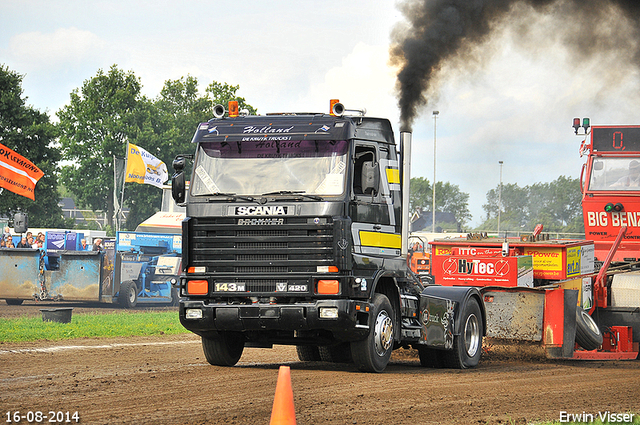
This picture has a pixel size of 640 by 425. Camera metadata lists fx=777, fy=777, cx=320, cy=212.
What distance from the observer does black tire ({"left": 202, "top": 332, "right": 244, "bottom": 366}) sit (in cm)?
1084

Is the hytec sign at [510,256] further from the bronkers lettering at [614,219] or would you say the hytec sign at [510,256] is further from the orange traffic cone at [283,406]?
the orange traffic cone at [283,406]

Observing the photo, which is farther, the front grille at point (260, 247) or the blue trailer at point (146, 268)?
the blue trailer at point (146, 268)

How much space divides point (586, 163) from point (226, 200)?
1032 centimetres

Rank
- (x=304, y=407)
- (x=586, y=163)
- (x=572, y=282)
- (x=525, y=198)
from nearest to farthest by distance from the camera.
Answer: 1. (x=304, y=407)
2. (x=572, y=282)
3. (x=586, y=163)
4. (x=525, y=198)

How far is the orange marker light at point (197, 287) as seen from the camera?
1007cm

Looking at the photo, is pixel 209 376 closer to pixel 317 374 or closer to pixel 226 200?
pixel 317 374

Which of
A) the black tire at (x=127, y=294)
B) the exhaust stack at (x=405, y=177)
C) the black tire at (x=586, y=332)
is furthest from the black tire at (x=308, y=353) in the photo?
the black tire at (x=127, y=294)

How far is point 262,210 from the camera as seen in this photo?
9.82m

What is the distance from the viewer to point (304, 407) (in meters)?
7.66

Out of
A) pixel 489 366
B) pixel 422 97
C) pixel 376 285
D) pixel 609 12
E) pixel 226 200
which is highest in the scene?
pixel 609 12

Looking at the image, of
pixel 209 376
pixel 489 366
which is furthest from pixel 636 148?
pixel 209 376

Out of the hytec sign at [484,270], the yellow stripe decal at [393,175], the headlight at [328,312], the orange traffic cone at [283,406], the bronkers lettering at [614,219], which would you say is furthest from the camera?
the bronkers lettering at [614,219]

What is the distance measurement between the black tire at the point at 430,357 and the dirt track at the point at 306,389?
28cm

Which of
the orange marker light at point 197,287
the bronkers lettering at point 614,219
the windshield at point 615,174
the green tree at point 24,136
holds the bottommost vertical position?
the orange marker light at point 197,287
